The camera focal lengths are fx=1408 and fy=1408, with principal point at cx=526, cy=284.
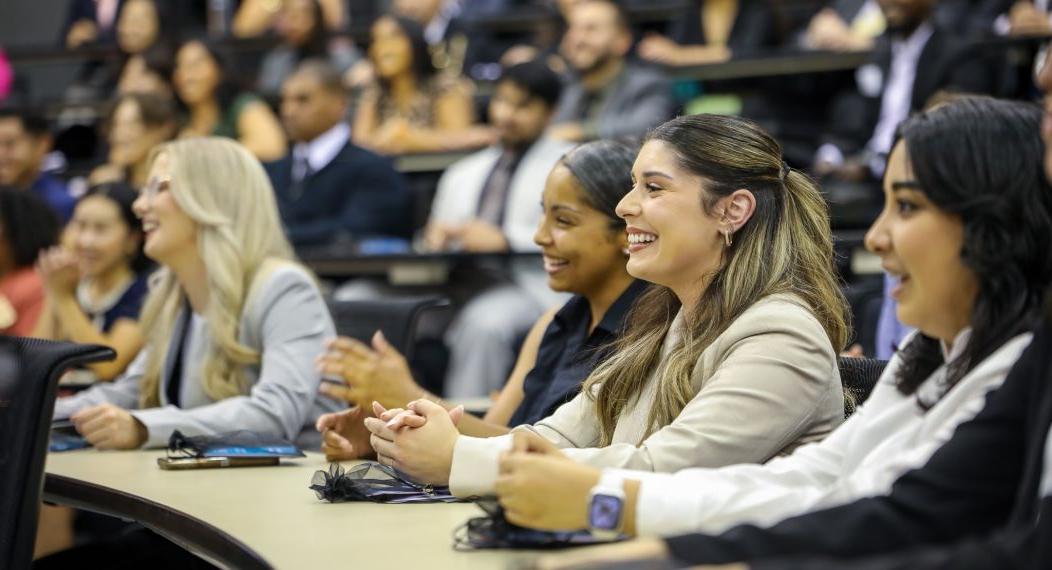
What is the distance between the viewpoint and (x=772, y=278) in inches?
84.6

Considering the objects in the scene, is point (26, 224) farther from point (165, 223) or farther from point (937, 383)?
point (937, 383)

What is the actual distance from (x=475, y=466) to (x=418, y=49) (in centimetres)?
494

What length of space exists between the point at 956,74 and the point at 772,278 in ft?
12.6

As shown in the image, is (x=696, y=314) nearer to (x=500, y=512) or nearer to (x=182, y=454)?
(x=500, y=512)

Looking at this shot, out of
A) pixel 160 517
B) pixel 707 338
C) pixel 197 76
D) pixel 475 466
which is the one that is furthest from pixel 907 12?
pixel 160 517

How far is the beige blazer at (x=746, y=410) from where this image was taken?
1.92m

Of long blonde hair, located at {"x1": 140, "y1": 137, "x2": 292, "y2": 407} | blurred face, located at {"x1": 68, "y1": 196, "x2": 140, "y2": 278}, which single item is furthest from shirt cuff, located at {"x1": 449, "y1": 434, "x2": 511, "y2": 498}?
blurred face, located at {"x1": 68, "y1": 196, "x2": 140, "y2": 278}

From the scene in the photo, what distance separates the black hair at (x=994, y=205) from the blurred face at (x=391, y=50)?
526 centimetres

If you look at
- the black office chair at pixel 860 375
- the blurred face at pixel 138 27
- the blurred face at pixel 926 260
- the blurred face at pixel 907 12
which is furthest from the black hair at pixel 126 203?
the blurred face at pixel 138 27

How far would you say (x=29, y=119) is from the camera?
6.71 metres

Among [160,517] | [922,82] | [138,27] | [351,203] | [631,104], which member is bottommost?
[351,203]

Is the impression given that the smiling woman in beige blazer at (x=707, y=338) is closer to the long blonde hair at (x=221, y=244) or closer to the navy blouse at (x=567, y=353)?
the navy blouse at (x=567, y=353)

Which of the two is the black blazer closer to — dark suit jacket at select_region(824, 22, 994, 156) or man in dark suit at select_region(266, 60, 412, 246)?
dark suit jacket at select_region(824, 22, 994, 156)

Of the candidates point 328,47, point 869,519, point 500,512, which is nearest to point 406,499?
point 500,512
